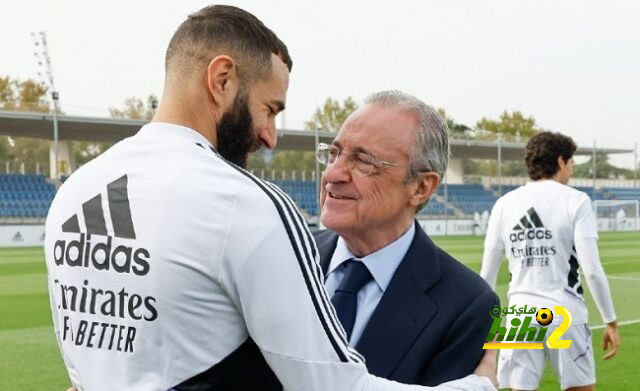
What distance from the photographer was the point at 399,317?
234 cm

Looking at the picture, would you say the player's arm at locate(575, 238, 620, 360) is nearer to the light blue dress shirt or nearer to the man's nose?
the light blue dress shirt

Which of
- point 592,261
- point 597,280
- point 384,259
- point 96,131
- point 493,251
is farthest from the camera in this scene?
point 96,131

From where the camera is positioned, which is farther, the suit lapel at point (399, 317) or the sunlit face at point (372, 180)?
the sunlit face at point (372, 180)

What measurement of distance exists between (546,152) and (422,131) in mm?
3496

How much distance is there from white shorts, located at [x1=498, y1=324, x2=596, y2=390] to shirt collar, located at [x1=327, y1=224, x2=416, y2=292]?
11.1 feet

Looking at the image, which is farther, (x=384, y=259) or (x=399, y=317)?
(x=384, y=259)

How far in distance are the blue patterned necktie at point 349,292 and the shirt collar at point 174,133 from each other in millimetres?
641

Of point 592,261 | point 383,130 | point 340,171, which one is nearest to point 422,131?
point 383,130

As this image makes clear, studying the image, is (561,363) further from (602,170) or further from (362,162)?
(602,170)

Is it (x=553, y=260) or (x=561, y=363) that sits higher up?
(x=553, y=260)

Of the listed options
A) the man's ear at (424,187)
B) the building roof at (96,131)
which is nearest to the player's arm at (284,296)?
the man's ear at (424,187)

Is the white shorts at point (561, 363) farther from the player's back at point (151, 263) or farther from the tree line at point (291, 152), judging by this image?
the tree line at point (291, 152)

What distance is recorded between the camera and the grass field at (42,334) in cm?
784

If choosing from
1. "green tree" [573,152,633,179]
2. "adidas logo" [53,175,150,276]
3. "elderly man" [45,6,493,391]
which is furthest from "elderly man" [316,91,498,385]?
"green tree" [573,152,633,179]
